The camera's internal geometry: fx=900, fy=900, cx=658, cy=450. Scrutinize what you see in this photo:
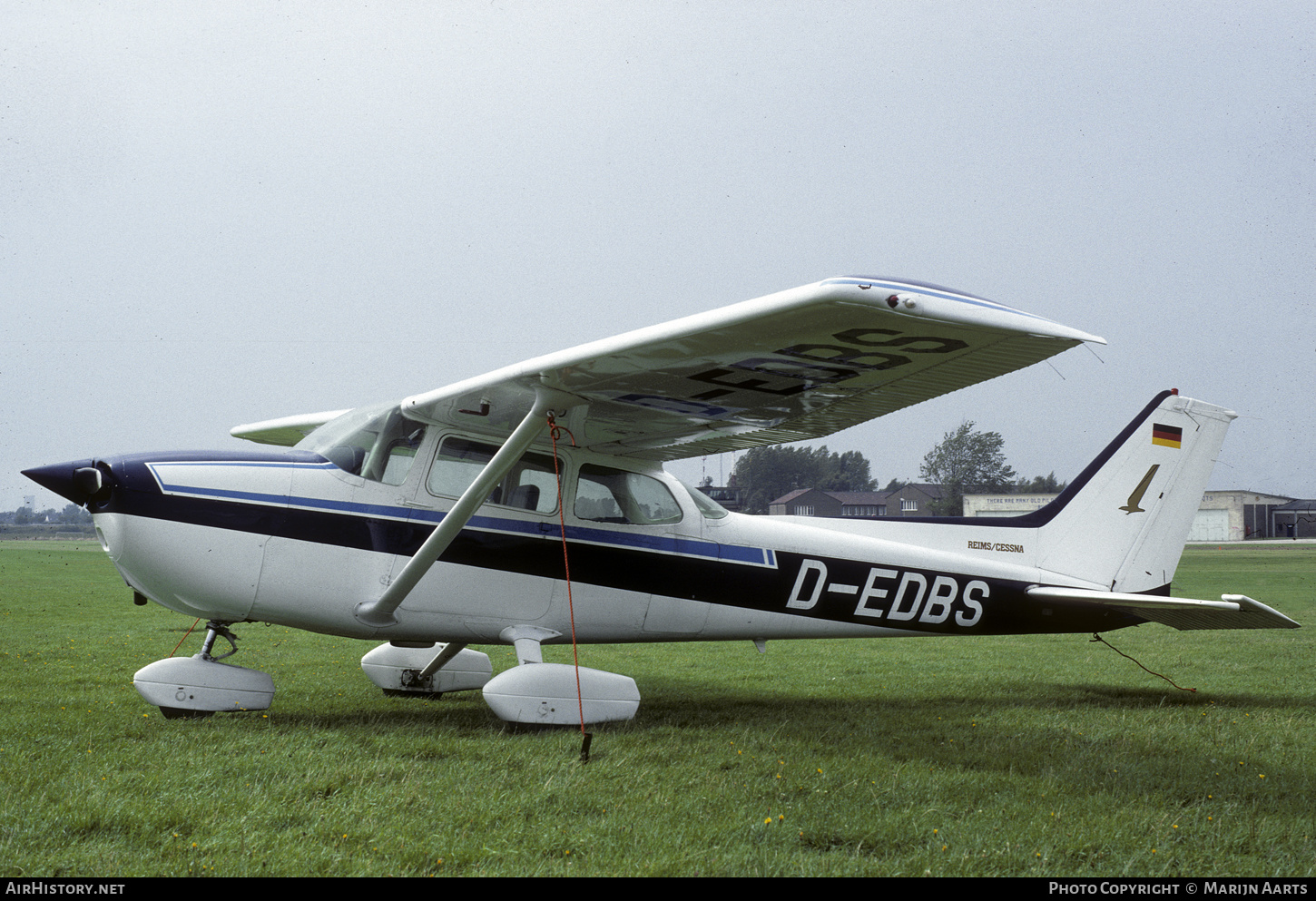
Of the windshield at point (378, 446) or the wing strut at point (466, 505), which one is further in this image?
the windshield at point (378, 446)

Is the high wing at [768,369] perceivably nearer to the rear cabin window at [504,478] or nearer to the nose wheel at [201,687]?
the rear cabin window at [504,478]

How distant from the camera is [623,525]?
21.7ft

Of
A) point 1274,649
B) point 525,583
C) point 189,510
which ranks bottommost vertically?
point 1274,649

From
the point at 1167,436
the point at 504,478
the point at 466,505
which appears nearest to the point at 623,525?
the point at 504,478

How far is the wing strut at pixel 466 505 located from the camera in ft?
17.6

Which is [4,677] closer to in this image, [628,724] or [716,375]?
[628,724]

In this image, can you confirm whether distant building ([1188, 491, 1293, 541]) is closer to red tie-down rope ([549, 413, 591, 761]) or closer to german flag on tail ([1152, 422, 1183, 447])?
german flag on tail ([1152, 422, 1183, 447])

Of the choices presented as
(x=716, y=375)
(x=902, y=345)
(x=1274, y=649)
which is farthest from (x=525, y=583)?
(x=1274, y=649)

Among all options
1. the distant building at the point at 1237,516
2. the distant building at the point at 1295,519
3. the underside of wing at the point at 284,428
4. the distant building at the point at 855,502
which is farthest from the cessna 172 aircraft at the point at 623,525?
the distant building at the point at 1295,519

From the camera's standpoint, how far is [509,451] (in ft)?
18.1

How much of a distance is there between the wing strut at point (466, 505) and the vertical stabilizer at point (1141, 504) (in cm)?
489

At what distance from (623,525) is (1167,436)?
4.97 m

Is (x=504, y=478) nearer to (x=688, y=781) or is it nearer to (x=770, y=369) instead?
(x=770, y=369)

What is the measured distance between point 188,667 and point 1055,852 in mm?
5017
